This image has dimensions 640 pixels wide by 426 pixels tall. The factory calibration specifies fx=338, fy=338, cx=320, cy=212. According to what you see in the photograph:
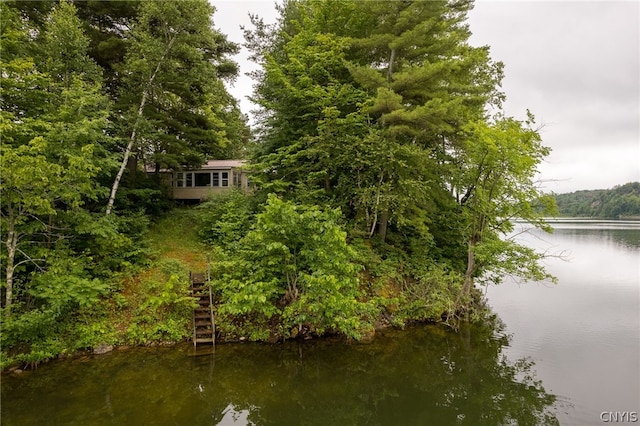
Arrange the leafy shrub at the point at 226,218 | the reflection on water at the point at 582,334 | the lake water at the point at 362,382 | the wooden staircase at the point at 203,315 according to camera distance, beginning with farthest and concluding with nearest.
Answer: the leafy shrub at the point at 226,218 → the wooden staircase at the point at 203,315 → the reflection on water at the point at 582,334 → the lake water at the point at 362,382

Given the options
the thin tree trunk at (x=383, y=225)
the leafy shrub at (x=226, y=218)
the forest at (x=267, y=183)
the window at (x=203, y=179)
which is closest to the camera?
the forest at (x=267, y=183)

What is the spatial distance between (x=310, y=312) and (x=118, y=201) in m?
10.5

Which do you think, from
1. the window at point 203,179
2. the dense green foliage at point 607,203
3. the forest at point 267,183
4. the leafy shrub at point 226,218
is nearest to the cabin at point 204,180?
the window at point 203,179

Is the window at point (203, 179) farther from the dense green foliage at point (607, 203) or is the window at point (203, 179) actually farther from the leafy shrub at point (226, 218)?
the dense green foliage at point (607, 203)

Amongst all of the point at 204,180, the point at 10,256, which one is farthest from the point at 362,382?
the point at 204,180

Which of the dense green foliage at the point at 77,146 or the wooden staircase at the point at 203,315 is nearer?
the dense green foliage at the point at 77,146

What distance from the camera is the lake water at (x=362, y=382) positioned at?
298 inches

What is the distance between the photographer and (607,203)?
316ft

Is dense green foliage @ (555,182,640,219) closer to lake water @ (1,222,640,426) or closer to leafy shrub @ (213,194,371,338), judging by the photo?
lake water @ (1,222,640,426)

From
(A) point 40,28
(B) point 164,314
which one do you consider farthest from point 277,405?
(A) point 40,28

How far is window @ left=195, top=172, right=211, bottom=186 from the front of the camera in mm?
21672

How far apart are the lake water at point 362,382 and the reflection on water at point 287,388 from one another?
3 cm

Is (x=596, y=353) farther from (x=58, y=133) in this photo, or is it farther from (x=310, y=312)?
(x=58, y=133)

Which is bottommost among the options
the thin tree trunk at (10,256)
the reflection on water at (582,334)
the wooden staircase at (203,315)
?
the reflection on water at (582,334)
